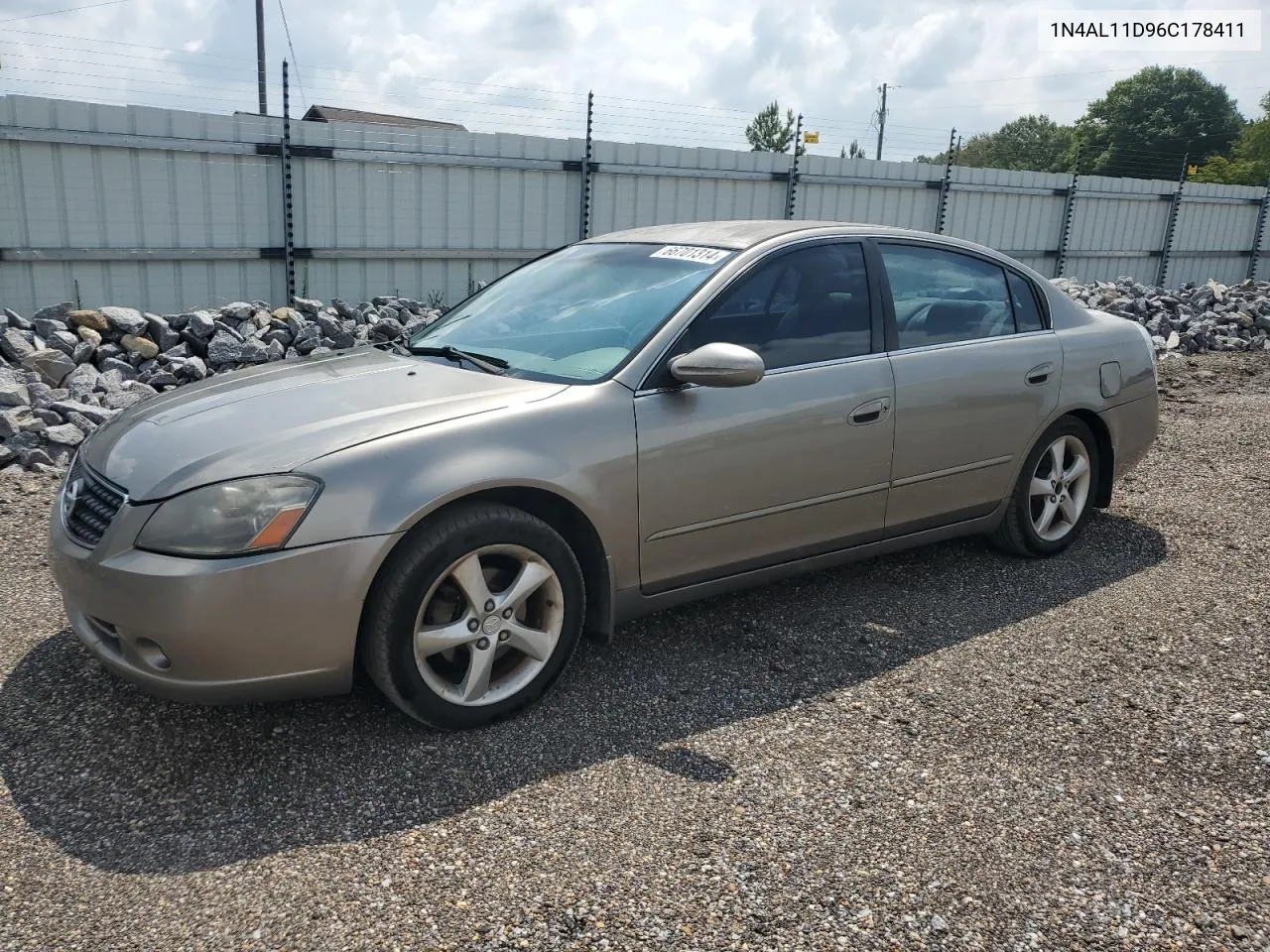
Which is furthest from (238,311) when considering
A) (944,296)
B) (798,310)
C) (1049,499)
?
(1049,499)

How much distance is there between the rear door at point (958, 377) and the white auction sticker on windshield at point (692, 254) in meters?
0.77

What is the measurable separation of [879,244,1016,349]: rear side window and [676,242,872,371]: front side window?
0.63 ft

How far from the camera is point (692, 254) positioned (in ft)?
13.4

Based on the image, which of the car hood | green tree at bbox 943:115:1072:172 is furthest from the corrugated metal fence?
green tree at bbox 943:115:1072:172

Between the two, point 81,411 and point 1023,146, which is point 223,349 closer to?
point 81,411

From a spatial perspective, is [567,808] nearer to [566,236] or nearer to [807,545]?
[807,545]

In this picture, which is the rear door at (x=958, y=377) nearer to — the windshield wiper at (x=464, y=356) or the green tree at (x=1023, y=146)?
the windshield wiper at (x=464, y=356)

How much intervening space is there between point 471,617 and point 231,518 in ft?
2.48

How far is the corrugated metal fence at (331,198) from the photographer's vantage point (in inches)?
341

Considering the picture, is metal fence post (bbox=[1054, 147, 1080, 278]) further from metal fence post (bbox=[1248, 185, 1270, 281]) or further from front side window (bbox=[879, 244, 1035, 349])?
front side window (bbox=[879, 244, 1035, 349])

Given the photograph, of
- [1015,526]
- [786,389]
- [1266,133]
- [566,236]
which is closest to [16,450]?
[786,389]

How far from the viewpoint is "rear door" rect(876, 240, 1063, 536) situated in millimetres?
4238

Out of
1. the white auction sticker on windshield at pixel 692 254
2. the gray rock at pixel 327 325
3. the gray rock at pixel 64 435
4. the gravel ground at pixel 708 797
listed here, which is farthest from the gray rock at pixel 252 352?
the white auction sticker on windshield at pixel 692 254

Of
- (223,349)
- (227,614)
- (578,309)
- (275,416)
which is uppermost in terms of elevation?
(578,309)
